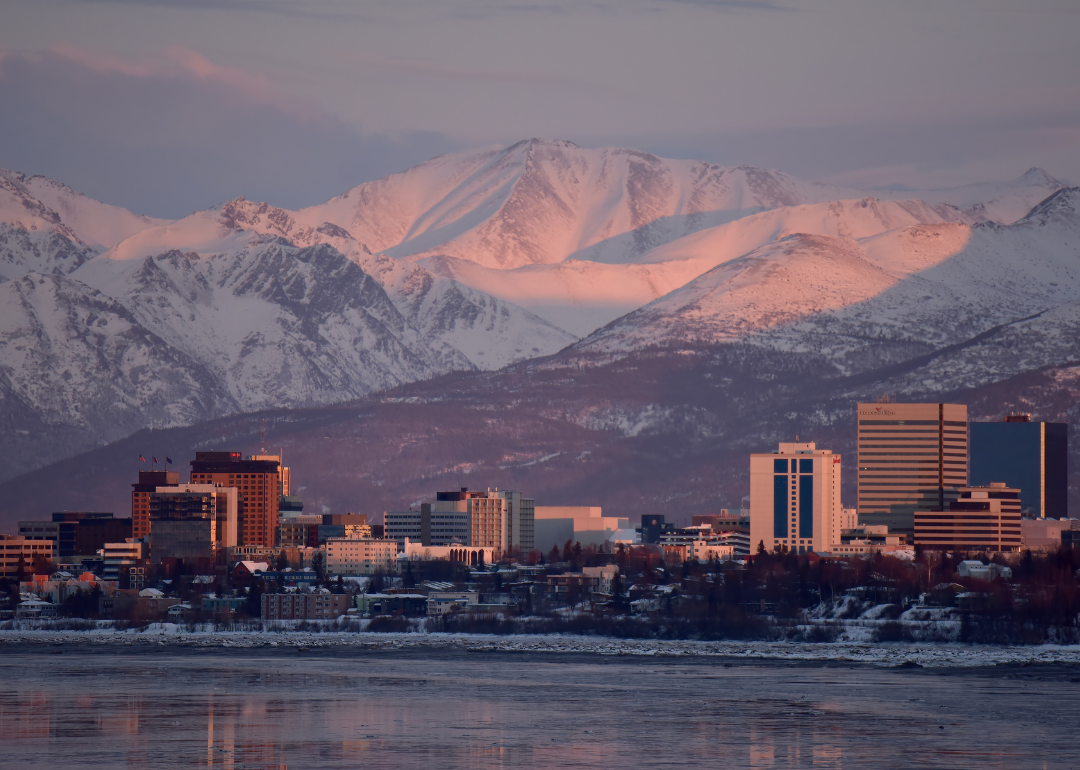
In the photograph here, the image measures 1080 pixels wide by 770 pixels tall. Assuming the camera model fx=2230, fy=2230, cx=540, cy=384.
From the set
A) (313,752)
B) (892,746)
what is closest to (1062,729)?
(892,746)

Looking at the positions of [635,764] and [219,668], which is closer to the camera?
[635,764]

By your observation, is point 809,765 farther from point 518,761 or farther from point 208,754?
point 208,754

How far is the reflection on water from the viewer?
123312mm

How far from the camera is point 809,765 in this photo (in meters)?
121

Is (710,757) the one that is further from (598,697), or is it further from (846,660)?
(846,660)

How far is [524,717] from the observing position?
143 m

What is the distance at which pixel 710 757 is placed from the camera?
122750 mm

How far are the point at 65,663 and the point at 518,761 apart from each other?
83.5 metres

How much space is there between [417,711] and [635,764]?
30600 millimetres

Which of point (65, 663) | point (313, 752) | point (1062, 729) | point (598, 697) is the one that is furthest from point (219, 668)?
point (1062, 729)

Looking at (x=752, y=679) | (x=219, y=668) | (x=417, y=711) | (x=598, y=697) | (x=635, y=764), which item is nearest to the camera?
(x=635, y=764)

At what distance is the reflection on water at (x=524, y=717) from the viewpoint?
12331cm

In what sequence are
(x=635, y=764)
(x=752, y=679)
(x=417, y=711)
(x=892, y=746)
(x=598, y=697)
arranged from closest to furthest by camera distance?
1. (x=635, y=764)
2. (x=892, y=746)
3. (x=417, y=711)
4. (x=598, y=697)
5. (x=752, y=679)

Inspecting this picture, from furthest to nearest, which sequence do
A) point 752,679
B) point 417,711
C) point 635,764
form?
point 752,679 → point 417,711 → point 635,764
